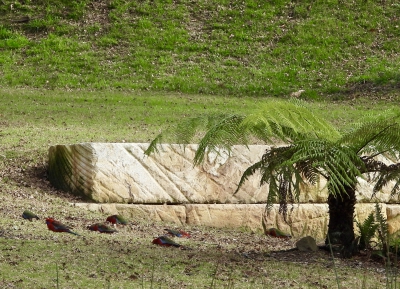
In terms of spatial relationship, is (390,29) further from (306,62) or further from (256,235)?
(256,235)

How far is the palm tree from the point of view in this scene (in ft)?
22.0

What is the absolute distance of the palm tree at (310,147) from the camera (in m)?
6.69

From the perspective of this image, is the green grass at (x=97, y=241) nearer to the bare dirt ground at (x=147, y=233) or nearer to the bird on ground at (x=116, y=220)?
the bare dirt ground at (x=147, y=233)

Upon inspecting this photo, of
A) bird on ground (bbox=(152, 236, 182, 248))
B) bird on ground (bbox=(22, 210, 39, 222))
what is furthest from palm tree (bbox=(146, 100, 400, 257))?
bird on ground (bbox=(22, 210, 39, 222))

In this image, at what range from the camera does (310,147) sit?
6.72 m

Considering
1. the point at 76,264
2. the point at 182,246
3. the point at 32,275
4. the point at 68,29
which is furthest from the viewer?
the point at 68,29

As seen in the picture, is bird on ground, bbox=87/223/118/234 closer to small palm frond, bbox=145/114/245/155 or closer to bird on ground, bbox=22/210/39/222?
bird on ground, bbox=22/210/39/222

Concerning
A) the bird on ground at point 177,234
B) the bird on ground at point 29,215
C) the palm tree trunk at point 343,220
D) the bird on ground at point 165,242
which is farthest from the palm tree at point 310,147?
the bird on ground at point 29,215

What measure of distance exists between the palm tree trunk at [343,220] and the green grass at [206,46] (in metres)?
11.4

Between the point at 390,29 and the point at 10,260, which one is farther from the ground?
the point at 390,29

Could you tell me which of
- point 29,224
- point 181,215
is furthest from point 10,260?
point 181,215

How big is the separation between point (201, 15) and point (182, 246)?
1682 centimetres

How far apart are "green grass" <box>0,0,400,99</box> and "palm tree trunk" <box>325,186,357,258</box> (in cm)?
A: 1144

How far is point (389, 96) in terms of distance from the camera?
1870cm
